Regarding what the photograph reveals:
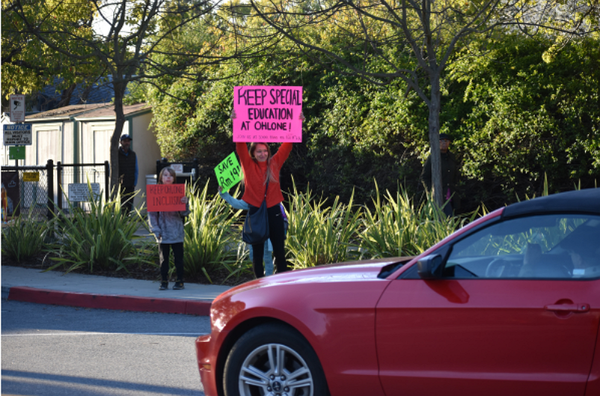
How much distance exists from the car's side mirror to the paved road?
2135 mm

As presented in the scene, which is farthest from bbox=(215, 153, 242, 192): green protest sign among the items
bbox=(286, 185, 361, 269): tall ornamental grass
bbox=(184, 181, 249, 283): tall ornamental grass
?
bbox=(286, 185, 361, 269): tall ornamental grass

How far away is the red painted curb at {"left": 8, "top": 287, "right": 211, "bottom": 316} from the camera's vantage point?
7824 millimetres

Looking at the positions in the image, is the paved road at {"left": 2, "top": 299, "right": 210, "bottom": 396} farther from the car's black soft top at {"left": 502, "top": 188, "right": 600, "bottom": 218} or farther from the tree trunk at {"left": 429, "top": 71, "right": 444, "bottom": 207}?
the tree trunk at {"left": 429, "top": 71, "right": 444, "bottom": 207}

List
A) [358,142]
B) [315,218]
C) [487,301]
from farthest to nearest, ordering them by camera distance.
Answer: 1. [358,142]
2. [315,218]
3. [487,301]

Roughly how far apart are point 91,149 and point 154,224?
13.6 metres

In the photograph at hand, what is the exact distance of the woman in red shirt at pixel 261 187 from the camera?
7207 mm

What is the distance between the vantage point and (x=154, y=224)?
8414 mm

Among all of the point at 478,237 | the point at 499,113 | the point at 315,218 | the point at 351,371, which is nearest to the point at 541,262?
the point at 478,237

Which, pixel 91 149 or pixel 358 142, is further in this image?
pixel 91 149

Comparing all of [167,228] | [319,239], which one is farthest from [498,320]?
[167,228]

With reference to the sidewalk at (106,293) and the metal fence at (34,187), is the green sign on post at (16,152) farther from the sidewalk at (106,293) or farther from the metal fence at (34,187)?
the sidewalk at (106,293)

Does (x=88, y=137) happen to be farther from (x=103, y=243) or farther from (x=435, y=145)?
(x=435, y=145)

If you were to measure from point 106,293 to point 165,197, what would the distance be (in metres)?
1.47

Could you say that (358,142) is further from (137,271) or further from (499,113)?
(137,271)
